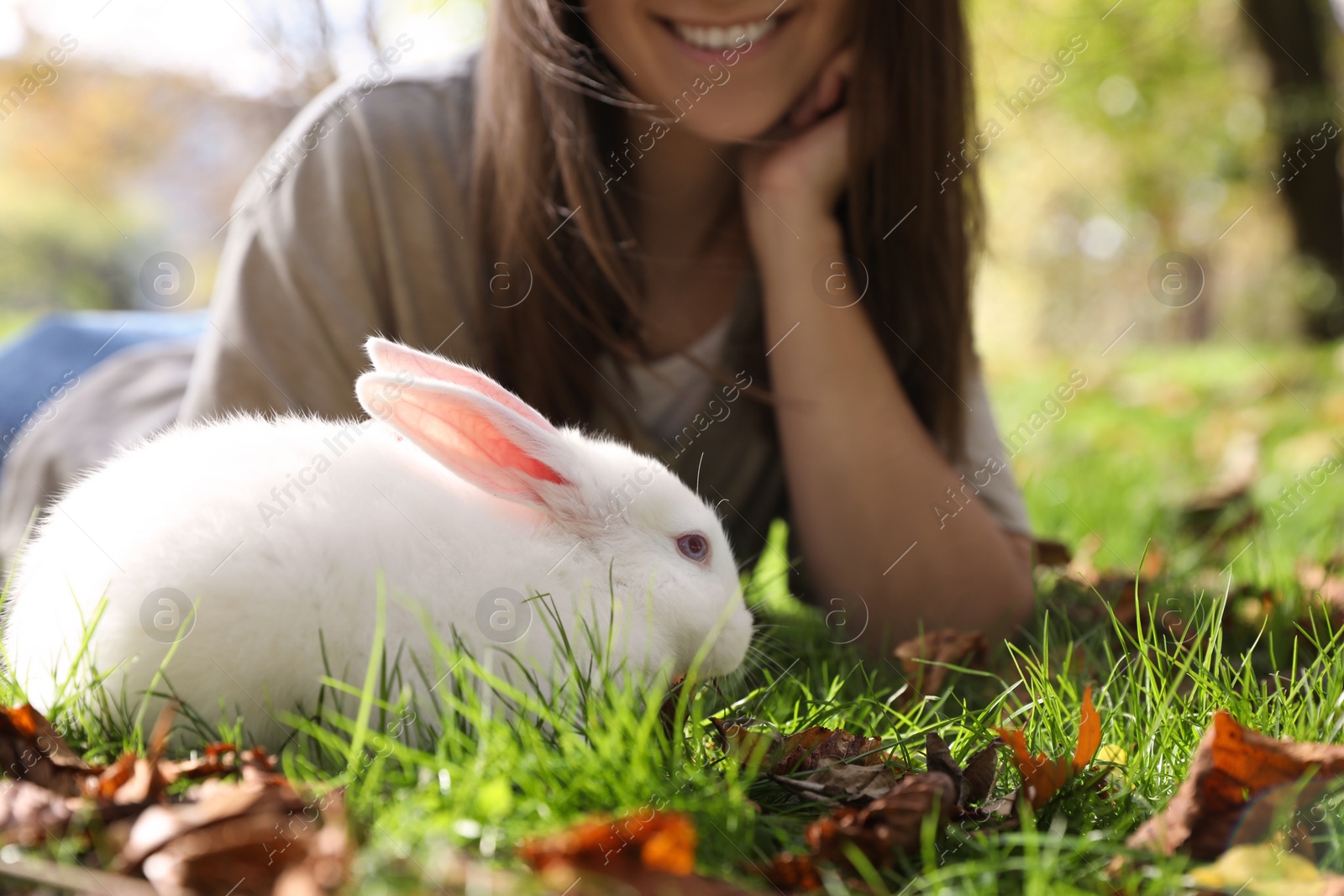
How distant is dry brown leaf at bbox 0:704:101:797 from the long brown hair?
5.20ft

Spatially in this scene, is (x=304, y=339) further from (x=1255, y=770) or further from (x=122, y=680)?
(x=1255, y=770)

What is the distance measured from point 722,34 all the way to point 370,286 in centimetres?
128

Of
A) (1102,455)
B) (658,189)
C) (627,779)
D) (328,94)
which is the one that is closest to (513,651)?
(627,779)

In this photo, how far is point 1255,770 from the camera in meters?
1.24

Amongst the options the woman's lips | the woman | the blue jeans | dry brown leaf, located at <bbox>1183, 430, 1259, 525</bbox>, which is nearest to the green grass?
the woman

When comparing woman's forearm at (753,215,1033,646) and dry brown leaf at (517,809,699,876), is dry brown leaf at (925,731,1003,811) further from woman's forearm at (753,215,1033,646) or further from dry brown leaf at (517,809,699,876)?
woman's forearm at (753,215,1033,646)

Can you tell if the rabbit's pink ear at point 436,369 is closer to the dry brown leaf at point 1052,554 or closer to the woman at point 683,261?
the woman at point 683,261

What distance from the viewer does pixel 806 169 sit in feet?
9.45

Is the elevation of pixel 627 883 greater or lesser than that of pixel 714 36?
lesser

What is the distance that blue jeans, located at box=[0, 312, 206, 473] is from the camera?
3.89m

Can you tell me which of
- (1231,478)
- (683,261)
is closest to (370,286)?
(683,261)

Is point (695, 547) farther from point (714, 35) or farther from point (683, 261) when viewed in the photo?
point (714, 35)

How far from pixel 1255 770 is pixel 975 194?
7.52ft

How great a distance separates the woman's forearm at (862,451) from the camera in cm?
282
